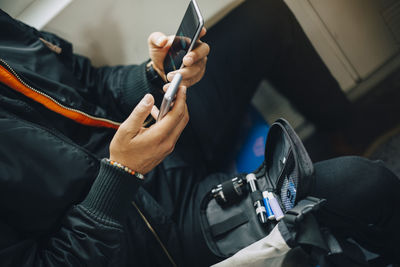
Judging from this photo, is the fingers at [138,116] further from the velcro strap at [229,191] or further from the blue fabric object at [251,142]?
the blue fabric object at [251,142]

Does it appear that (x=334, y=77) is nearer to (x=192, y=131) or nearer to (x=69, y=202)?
(x=192, y=131)

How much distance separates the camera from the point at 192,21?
52 cm

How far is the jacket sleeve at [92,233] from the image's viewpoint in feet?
1.57

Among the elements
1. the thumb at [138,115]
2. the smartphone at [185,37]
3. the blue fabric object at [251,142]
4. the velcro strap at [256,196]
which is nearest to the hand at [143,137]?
the thumb at [138,115]

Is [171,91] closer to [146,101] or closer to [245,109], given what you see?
[146,101]

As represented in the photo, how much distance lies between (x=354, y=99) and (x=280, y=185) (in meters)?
0.53

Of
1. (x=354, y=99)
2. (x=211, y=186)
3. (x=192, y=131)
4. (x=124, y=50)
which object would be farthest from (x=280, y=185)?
(x=124, y=50)

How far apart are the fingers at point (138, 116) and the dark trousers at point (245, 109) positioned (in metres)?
0.21

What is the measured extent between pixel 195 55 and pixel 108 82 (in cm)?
33

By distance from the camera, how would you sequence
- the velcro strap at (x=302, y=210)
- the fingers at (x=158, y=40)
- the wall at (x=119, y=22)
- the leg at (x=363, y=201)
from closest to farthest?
the velcro strap at (x=302, y=210) → the leg at (x=363, y=201) → the fingers at (x=158, y=40) → the wall at (x=119, y=22)

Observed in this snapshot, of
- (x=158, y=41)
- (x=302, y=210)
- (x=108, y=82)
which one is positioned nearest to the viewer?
(x=302, y=210)

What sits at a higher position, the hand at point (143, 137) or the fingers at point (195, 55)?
the fingers at point (195, 55)

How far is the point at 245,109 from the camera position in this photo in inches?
33.9

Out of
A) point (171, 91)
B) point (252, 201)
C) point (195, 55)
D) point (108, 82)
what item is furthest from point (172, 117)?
point (108, 82)
